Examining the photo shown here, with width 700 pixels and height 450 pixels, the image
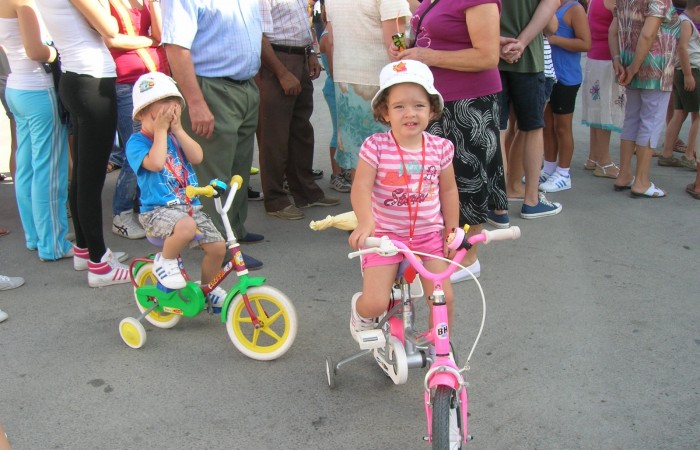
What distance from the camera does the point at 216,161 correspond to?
4473mm

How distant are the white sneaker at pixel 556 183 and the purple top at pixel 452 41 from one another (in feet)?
7.43

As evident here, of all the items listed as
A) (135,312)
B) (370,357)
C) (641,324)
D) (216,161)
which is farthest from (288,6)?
(641,324)

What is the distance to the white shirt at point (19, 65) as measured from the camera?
4.41 meters

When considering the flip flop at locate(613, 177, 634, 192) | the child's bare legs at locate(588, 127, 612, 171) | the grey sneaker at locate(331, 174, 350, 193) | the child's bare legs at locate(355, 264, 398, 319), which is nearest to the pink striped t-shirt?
the child's bare legs at locate(355, 264, 398, 319)

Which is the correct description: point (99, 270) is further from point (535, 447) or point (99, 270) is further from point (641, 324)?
point (641, 324)

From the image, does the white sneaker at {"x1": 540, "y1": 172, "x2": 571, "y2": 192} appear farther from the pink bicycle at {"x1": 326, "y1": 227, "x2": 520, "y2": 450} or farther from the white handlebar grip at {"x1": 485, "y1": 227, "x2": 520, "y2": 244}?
the white handlebar grip at {"x1": 485, "y1": 227, "x2": 520, "y2": 244}

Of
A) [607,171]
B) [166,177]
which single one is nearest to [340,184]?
[607,171]

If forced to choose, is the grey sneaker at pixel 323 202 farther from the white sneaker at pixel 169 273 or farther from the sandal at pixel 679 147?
the sandal at pixel 679 147

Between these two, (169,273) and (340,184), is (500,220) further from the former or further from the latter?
(169,273)

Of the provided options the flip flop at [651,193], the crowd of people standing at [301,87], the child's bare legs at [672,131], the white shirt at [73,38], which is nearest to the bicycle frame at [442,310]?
the crowd of people standing at [301,87]

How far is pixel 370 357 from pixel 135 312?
59.2 inches

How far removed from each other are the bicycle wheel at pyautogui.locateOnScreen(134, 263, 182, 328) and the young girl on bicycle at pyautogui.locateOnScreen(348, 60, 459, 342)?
1.27 m

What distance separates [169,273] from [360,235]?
136cm

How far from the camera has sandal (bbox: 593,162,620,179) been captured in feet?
21.6
